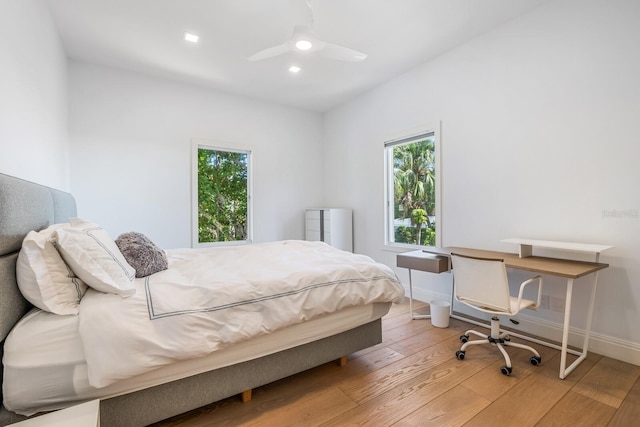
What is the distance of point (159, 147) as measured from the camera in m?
3.73

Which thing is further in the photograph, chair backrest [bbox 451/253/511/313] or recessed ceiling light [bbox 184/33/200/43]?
recessed ceiling light [bbox 184/33/200/43]

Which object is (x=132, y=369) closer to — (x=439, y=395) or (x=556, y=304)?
(x=439, y=395)

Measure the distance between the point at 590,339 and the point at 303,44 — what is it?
3218 mm

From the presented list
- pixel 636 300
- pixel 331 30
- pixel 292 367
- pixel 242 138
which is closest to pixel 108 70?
pixel 242 138

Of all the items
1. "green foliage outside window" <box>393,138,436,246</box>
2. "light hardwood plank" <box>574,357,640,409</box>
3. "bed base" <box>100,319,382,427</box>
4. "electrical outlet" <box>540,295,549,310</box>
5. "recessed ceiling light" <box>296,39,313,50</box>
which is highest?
"recessed ceiling light" <box>296,39,313,50</box>

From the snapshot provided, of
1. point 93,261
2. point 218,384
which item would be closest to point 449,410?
point 218,384

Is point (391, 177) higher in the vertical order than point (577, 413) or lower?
higher

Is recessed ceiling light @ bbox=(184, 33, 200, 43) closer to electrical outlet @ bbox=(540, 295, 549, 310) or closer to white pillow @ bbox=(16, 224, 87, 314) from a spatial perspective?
white pillow @ bbox=(16, 224, 87, 314)

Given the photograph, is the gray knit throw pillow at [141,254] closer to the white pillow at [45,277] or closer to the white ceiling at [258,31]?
the white pillow at [45,277]

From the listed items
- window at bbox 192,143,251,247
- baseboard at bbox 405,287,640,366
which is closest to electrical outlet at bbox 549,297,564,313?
baseboard at bbox 405,287,640,366

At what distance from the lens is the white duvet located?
1.22m

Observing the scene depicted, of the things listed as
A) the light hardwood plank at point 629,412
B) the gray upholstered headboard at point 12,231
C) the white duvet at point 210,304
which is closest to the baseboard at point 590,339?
the light hardwood plank at point 629,412

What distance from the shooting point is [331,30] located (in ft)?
9.02

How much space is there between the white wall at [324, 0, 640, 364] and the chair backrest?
887mm
